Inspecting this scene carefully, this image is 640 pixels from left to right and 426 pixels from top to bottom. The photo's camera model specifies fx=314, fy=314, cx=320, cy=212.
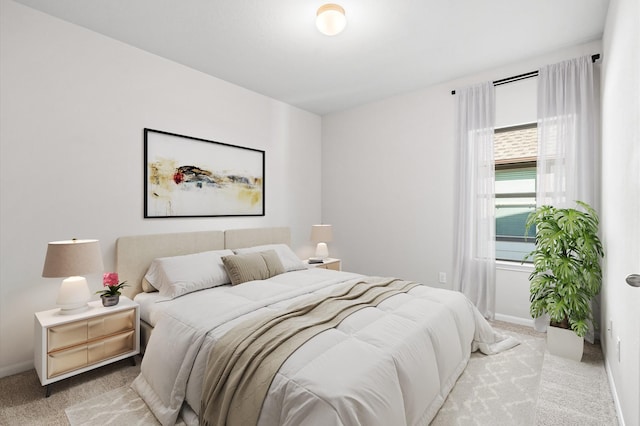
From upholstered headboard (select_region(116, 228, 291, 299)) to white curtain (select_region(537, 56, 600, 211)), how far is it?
3.26 metres

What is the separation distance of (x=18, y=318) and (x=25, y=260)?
445 millimetres

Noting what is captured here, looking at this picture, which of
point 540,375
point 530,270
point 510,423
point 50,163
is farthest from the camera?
point 530,270

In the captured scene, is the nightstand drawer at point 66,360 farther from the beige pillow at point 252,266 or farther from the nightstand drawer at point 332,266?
the nightstand drawer at point 332,266

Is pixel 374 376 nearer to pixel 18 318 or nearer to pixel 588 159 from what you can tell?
pixel 18 318

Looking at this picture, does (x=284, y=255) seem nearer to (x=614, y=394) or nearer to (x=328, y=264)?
(x=328, y=264)

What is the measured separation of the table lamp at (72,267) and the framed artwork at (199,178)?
2.77 ft

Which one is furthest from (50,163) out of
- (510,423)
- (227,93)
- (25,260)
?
(510,423)

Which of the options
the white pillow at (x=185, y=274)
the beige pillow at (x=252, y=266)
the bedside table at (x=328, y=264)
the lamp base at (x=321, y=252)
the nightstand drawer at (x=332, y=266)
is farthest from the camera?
the lamp base at (x=321, y=252)

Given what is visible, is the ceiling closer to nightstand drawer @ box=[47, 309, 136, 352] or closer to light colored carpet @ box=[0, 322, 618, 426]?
nightstand drawer @ box=[47, 309, 136, 352]

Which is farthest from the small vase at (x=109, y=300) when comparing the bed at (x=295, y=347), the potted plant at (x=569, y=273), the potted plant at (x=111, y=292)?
the potted plant at (x=569, y=273)

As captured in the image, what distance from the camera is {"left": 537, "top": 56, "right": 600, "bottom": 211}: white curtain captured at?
2.92 m

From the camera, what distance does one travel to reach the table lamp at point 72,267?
7.15ft

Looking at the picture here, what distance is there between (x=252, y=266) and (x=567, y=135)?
3.30 metres

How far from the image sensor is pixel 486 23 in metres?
2.64
